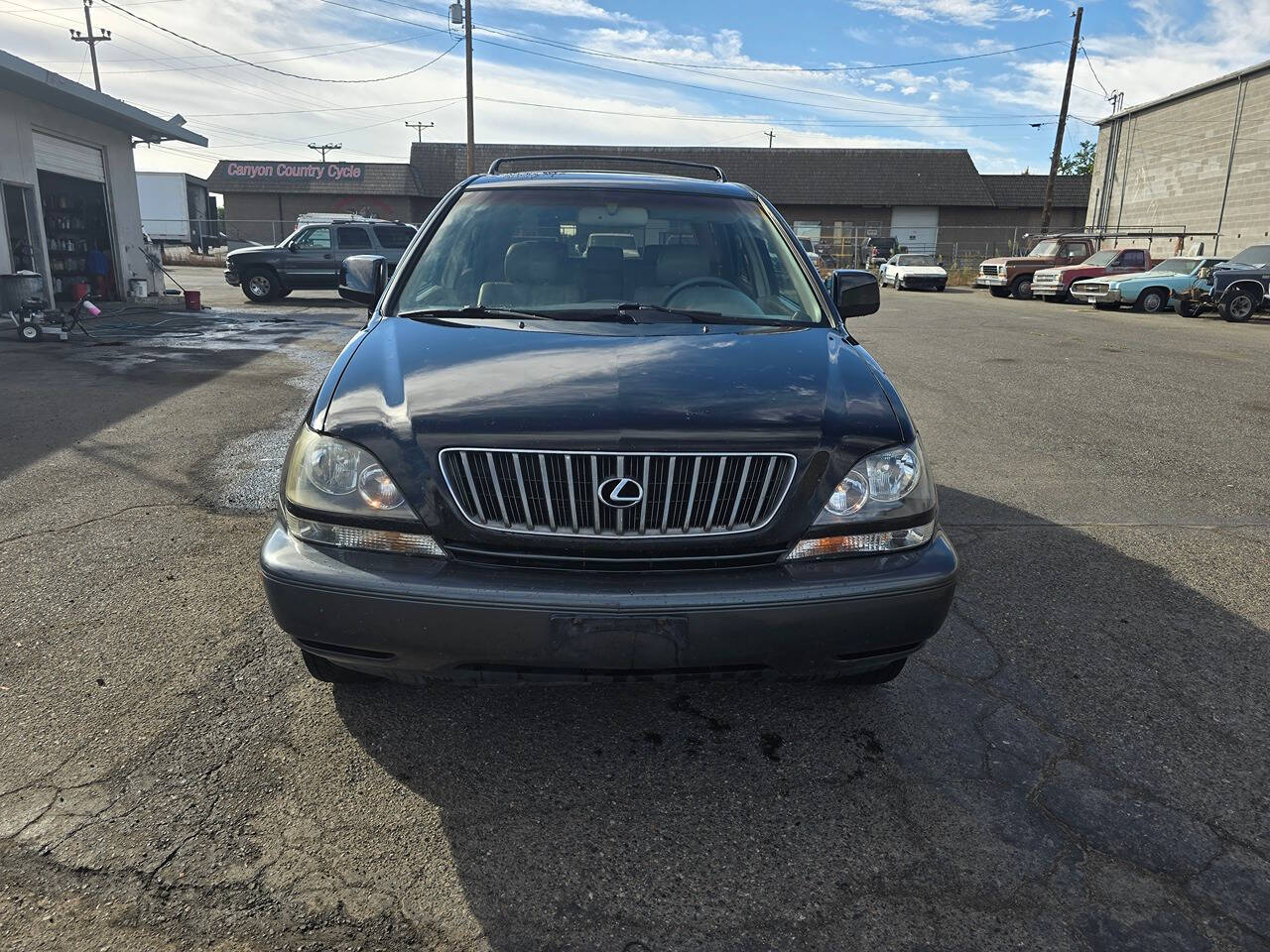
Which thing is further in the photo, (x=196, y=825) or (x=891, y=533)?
(x=891, y=533)

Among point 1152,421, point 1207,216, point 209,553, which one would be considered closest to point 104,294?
point 209,553

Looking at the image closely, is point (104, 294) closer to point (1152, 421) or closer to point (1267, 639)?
point (1152, 421)

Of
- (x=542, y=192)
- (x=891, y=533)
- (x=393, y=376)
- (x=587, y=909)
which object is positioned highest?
(x=542, y=192)

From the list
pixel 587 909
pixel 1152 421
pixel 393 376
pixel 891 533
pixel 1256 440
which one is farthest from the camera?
pixel 1152 421

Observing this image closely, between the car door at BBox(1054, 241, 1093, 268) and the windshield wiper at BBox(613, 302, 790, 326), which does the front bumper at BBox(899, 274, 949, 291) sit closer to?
the car door at BBox(1054, 241, 1093, 268)

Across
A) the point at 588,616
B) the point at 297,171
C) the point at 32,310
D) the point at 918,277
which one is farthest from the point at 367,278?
the point at 297,171

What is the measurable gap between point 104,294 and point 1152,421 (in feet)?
65.8

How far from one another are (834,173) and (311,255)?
36612mm

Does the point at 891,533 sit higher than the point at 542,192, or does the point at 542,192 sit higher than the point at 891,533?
the point at 542,192

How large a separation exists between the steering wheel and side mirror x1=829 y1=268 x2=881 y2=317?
501mm

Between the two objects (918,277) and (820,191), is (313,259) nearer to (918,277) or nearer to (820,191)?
(918,277)

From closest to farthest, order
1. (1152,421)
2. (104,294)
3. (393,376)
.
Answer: (393,376), (1152,421), (104,294)

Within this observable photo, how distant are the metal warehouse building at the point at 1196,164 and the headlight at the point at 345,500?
1363 inches

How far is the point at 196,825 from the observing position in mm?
2283
